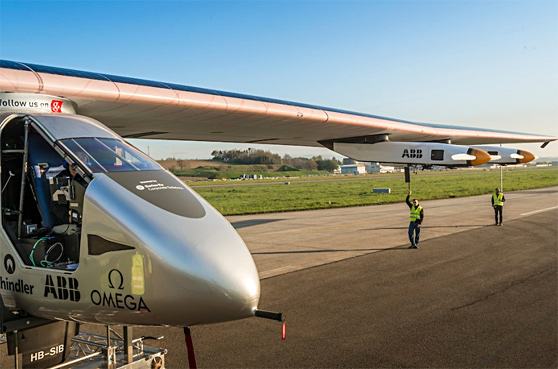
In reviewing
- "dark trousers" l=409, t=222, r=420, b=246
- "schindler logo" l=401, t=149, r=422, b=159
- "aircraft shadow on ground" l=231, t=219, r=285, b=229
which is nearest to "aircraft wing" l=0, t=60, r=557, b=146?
"schindler logo" l=401, t=149, r=422, b=159

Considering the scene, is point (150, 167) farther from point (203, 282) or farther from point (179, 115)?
point (179, 115)

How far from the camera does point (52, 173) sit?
5340mm

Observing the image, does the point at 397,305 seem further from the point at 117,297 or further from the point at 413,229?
the point at 413,229

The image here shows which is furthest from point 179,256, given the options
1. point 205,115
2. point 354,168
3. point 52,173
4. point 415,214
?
point 354,168

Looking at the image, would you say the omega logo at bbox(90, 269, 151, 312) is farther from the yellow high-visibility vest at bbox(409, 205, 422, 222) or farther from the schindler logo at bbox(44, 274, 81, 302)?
the yellow high-visibility vest at bbox(409, 205, 422, 222)

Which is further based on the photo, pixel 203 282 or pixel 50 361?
pixel 50 361

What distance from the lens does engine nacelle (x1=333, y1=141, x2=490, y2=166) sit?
17.2 meters

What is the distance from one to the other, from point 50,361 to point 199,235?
2.80 m

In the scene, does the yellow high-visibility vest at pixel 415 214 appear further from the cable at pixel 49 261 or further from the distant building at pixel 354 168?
the distant building at pixel 354 168

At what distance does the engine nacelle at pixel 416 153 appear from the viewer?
56.4 ft

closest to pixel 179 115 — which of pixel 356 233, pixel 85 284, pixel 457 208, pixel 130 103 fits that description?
pixel 130 103

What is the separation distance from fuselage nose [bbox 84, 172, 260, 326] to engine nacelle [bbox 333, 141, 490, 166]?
1427 centimetres

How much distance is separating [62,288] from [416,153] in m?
Result: 15.0

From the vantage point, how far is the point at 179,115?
38.9ft
